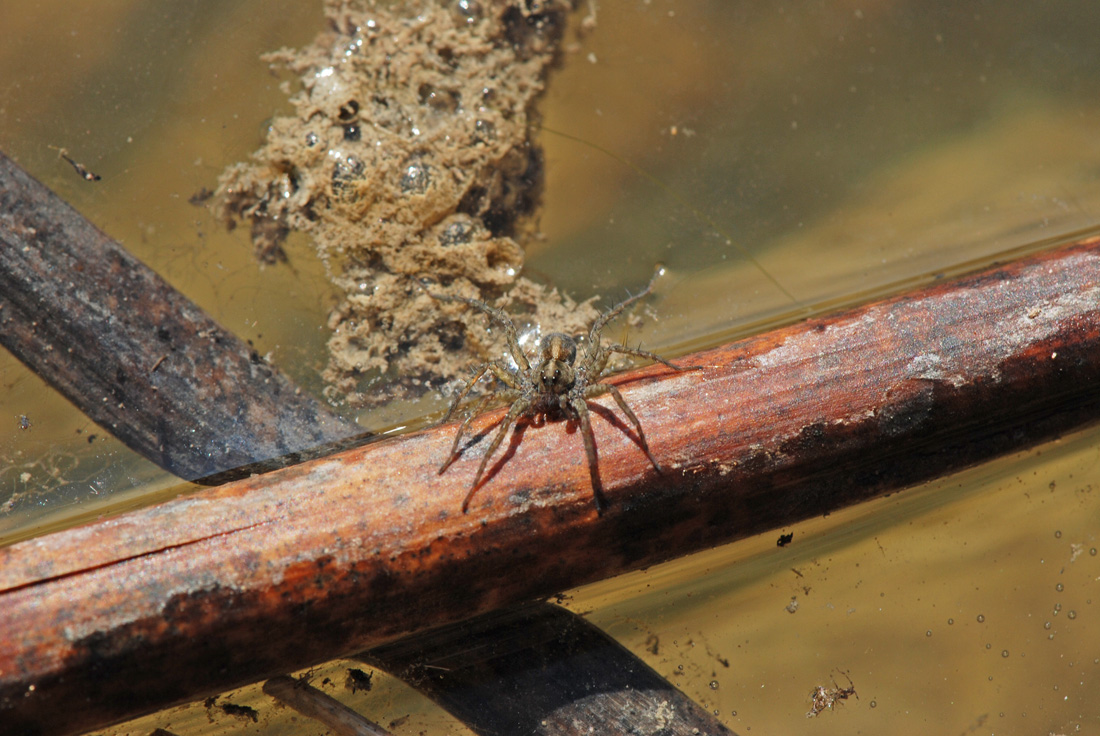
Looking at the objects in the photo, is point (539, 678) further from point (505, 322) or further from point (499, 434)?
point (505, 322)

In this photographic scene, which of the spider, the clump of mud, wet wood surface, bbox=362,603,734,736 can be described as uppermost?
the clump of mud

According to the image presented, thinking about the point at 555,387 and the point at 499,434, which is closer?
the point at 499,434

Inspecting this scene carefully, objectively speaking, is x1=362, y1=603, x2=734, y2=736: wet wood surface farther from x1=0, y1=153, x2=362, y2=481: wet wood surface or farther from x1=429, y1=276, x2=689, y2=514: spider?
x1=0, y1=153, x2=362, y2=481: wet wood surface

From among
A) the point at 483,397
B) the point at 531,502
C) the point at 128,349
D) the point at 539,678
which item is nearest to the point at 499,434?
the point at 531,502

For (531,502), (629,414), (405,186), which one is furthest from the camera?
(405,186)

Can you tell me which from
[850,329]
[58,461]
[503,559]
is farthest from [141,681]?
[850,329]

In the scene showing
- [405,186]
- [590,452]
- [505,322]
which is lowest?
[590,452]

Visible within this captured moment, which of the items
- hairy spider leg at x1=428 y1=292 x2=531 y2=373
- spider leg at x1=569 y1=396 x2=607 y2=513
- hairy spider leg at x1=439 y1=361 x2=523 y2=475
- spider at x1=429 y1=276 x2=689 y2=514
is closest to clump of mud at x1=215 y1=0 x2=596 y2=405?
hairy spider leg at x1=428 y1=292 x2=531 y2=373
